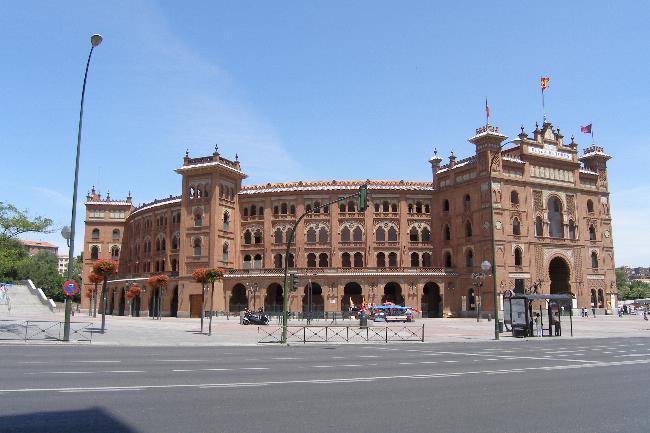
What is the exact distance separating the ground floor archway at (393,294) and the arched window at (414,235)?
6110 mm

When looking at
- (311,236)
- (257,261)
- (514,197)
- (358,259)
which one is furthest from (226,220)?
(514,197)

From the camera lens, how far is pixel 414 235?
69.4 m

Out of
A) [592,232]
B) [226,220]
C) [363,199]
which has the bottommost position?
[363,199]

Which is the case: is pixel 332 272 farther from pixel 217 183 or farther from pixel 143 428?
pixel 143 428

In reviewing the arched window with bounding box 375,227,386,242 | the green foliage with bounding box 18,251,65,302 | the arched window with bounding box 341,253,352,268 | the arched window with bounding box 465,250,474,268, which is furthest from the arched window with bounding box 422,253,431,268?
the green foliage with bounding box 18,251,65,302

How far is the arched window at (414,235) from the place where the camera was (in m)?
68.9

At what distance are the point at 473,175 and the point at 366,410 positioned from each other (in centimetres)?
5709

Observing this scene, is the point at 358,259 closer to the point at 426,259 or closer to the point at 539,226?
the point at 426,259

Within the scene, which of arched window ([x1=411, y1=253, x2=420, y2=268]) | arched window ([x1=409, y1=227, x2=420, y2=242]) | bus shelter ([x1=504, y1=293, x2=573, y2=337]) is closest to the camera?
bus shelter ([x1=504, y1=293, x2=573, y2=337])

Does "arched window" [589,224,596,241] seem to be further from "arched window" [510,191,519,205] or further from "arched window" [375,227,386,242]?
"arched window" [375,227,386,242]

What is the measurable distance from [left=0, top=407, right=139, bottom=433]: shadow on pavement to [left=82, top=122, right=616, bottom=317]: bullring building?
2104 inches

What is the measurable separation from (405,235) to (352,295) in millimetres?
9833

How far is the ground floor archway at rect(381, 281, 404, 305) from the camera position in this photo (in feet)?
221

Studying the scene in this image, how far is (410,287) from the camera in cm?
6400
